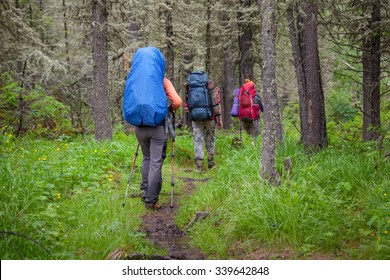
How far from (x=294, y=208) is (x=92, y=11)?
8349 millimetres

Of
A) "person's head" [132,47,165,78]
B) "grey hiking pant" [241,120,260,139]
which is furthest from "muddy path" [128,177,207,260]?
"grey hiking pant" [241,120,260,139]

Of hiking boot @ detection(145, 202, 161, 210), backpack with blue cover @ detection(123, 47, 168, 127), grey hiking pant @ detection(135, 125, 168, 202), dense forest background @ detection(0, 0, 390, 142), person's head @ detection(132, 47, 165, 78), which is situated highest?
dense forest background @ detection(0, 0, 390, 142)

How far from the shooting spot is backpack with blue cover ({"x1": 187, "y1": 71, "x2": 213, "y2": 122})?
884 cm

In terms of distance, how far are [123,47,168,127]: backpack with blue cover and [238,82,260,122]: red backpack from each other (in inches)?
226

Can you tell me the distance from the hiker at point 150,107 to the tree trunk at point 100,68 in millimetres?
4597

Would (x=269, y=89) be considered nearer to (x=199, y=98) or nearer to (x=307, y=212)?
(x=307, y=212)

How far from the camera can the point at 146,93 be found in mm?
5559

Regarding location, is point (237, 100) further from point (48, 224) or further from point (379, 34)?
point (48, 224)

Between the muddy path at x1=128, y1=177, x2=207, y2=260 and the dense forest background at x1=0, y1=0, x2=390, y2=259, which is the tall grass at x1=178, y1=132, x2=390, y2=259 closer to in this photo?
the dense forest background at x1=0, y1=0, x2=390, y2=259

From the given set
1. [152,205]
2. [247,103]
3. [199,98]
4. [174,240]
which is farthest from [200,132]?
[174,240]

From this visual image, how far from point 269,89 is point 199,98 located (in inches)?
141

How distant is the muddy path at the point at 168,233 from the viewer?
4.28 metres

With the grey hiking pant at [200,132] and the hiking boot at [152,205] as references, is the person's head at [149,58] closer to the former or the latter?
the hiking boot at [152,205]

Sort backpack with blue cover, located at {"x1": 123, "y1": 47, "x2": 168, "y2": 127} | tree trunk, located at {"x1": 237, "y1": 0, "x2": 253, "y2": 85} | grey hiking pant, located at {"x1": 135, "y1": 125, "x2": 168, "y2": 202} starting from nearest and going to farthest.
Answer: backpack with blue cover, located at {"x1": 123, "y1": 47, "x2": 168, "y2": 127}
grey hiking pant, located at {"x1": 135, "y1": 125, "x2": 168, "y2": 202}
tree trunk, located at {"x1": 237, "y1": 0, "x2": 253, "y2": 85}
